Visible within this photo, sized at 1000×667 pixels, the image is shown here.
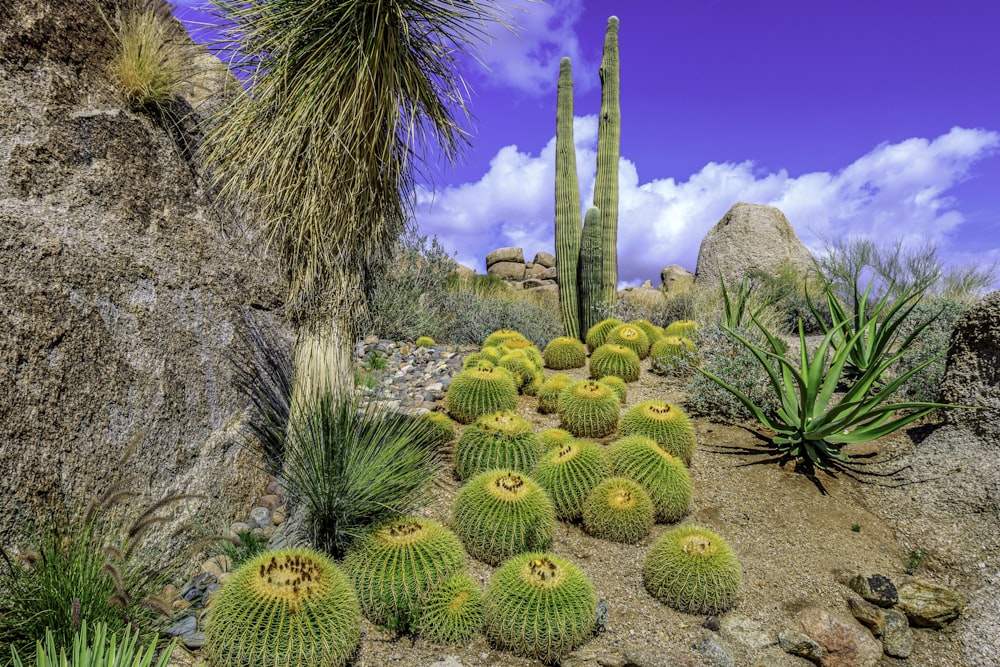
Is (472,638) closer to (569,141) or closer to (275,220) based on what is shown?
(275,220)

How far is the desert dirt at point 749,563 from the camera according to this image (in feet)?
12.1

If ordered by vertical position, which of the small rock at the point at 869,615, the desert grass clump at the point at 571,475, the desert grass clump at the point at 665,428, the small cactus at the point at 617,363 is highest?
the small cactus at the point at 617,363

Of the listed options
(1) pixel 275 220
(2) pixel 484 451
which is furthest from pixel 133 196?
(2) pixel 484 451

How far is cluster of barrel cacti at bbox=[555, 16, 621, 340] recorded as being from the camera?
12195 millimetres

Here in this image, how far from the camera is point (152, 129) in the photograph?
483 centimetres

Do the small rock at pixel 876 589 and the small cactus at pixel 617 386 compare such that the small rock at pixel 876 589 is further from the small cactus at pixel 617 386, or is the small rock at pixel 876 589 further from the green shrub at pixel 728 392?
the small cactus at pixel 617 386

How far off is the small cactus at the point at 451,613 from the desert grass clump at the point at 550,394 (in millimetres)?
3292

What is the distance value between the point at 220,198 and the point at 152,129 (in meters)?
0.68

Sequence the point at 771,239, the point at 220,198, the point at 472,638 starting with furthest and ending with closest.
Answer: the point at 771,239, the point at 220,198, the point at 472,638

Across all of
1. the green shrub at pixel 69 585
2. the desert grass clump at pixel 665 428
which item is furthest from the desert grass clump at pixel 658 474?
the green shrub at pixel 69 585

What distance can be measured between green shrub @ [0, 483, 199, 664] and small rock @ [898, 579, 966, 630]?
4757mm

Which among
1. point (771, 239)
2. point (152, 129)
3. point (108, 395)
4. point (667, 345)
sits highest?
point (771, 239)

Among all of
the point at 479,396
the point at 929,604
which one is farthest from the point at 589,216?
the point at 929,604

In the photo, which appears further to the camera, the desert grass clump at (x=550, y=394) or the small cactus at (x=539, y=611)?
the desert grass clump at (x=550, y=394)
